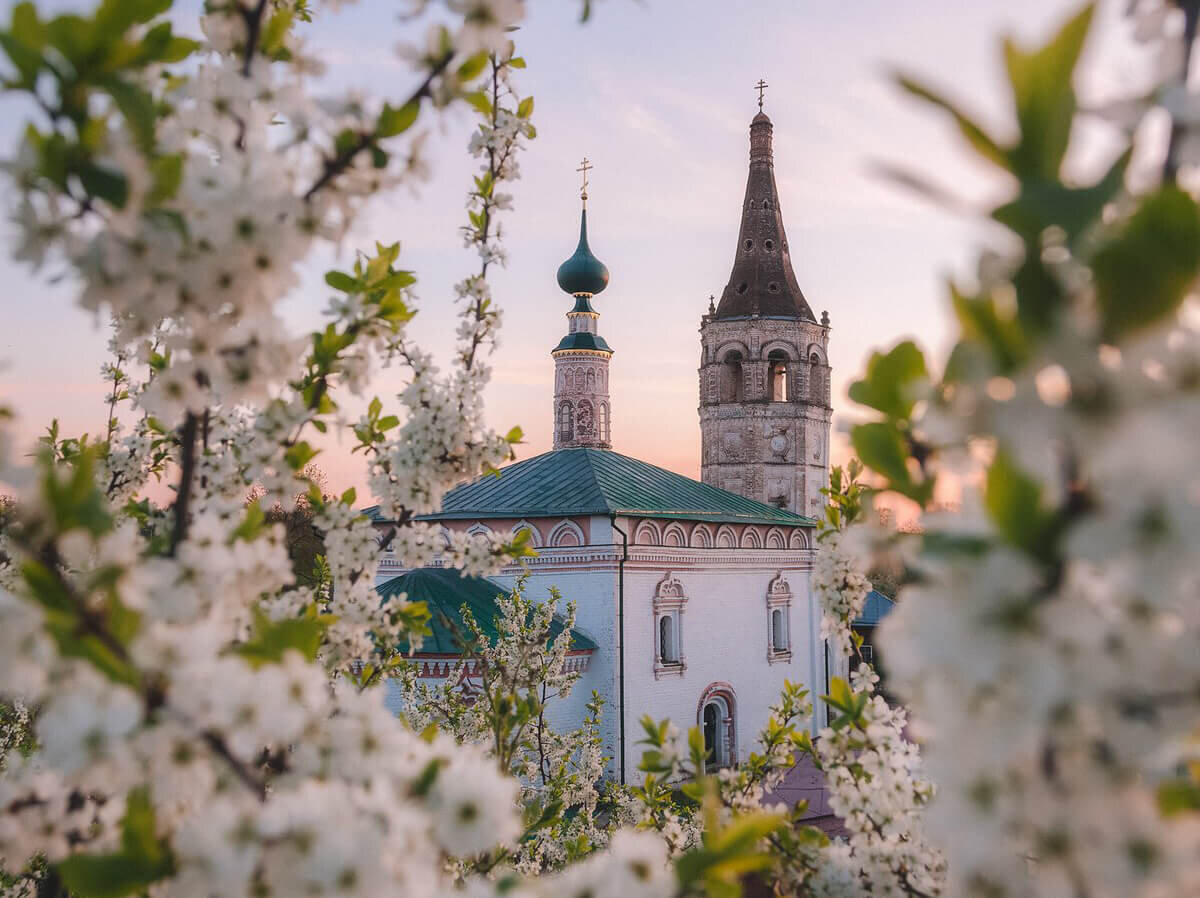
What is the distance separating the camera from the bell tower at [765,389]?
30.5 meters

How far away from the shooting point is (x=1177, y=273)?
2.25 feet

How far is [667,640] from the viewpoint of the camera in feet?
59.7

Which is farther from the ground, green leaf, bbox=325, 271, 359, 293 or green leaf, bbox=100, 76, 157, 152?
green leaf, bbox=325, 271, 359, 293

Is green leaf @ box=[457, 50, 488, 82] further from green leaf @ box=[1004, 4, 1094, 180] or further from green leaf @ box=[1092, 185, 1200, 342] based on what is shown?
green leaf @ box=[1092, 185, 1200, 342]

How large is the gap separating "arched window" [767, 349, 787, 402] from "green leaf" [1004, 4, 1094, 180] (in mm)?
30501

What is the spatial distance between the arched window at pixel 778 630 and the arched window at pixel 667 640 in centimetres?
441

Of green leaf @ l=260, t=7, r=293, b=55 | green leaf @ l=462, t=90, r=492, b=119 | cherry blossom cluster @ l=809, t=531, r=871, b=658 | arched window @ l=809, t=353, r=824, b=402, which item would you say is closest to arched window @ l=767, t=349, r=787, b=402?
arched window @ l=809, t=353, r=824, b=402

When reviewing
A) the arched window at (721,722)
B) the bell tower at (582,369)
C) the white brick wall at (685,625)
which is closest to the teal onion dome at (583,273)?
the bell tower at (582,369)

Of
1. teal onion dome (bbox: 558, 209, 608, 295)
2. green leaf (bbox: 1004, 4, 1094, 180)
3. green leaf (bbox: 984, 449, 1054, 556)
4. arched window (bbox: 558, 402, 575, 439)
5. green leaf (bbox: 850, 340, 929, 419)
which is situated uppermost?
teal onion dome (bbox: 558, 209, 608, 295)

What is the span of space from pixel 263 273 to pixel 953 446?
1.00 metres

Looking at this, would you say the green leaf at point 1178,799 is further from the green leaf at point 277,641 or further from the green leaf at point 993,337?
the green leaf at point 277,641

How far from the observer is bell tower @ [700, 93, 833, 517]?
30500 millimetres

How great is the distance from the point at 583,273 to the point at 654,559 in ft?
42.6

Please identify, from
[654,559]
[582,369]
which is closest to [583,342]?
[582,369]
